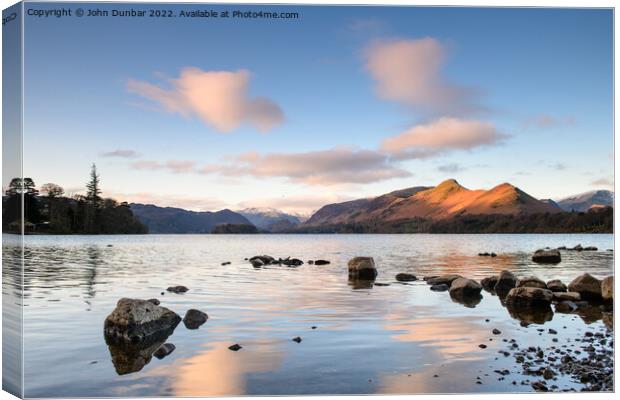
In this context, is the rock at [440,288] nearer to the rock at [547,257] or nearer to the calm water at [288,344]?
the calm water at [288,344]

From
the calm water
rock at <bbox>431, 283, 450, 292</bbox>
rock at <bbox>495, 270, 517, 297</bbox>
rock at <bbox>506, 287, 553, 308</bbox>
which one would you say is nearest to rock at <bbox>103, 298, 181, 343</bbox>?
the calm water

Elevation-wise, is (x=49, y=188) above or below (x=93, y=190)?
below

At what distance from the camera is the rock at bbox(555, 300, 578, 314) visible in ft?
71.5

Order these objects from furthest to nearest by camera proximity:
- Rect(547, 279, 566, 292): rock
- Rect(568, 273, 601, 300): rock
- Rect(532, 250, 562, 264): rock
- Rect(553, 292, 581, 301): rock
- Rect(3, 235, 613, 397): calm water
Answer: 1. Rect(532, 250, 562, 264): rock
2. Rect(547, 279, 566, 292): rock
3. Rect(568, 273, 601, 300): rock
4. Rect(553, 292, 581, 301): rock
5. Rect(3, 235, 613, 397): calm water

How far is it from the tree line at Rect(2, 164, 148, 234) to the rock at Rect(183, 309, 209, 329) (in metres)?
5.25

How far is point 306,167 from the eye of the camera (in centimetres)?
2469

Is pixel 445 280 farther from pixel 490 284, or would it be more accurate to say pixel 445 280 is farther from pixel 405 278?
pixel 405 278

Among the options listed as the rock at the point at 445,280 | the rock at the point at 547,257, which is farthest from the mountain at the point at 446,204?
the rock at the point at 445,280

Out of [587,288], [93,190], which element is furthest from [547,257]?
[93,190]

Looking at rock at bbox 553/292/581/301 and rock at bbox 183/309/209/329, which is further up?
rock at bbox 183/309/209/329

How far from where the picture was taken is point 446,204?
158000 mm

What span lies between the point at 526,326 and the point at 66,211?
237 ft

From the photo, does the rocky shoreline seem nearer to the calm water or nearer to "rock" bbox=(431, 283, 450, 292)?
"rock" bbox=(431, 283, 450, 292)

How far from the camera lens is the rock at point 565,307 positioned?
858 inches
